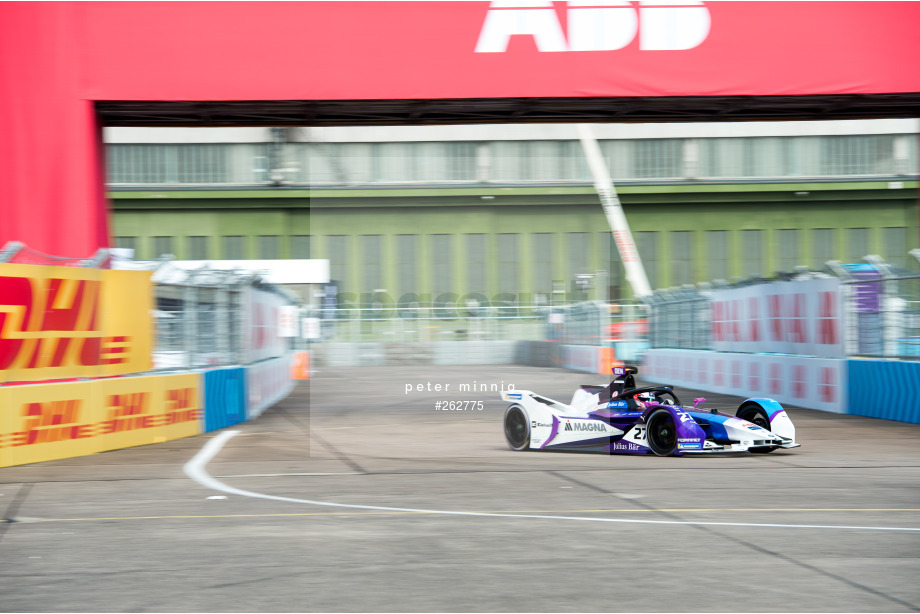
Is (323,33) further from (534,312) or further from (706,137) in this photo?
(706,137)

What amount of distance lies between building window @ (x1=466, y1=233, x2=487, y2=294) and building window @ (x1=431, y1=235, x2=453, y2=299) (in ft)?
2.63

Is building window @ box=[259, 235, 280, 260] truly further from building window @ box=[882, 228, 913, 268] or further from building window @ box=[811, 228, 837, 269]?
building window @ box=[882, 228, 913, 268]

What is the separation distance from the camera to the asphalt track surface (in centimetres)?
555

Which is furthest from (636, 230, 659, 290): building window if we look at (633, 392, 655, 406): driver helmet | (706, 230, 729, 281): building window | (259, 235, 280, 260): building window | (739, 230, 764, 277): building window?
(633, 392, 655, 406): driver helmet

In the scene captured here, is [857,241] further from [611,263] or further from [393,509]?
[393,509]

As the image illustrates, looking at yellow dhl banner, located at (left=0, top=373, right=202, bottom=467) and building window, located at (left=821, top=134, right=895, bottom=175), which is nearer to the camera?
yellow dhl banner, located at (left=0, top=373, right=202, bottom=467)

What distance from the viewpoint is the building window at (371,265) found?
45.4 m

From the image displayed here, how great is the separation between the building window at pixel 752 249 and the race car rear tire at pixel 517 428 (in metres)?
37.6

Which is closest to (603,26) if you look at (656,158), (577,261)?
(577,261)

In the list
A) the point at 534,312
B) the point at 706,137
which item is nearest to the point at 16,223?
the point at 534,312

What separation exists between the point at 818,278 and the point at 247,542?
1414 cm

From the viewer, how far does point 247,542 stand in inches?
278

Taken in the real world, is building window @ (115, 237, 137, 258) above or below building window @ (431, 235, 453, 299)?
above

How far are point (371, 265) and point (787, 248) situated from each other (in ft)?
58.2
